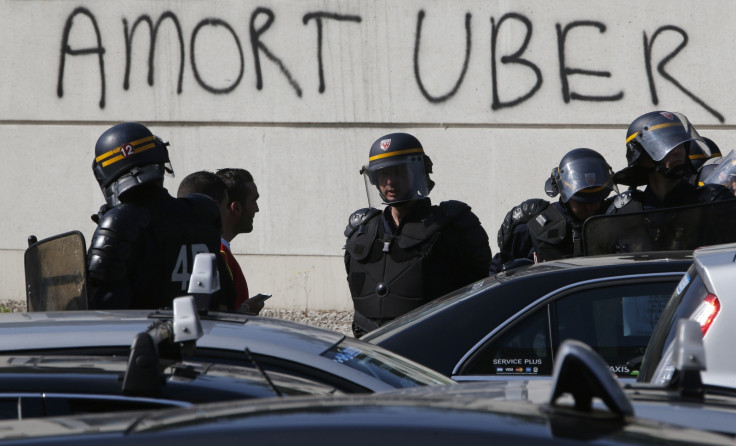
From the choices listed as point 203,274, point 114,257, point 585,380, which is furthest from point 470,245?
point 585,380

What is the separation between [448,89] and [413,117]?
369 mm

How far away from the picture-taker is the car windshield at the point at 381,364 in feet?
8.66

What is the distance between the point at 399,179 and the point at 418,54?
143 inches

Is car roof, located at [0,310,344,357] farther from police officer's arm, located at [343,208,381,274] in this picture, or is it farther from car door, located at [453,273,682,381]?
police officer's arm, located at [343,208,381,274]

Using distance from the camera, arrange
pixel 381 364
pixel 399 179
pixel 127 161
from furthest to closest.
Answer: pixel 399 179 → pixel 127 161 → pixel 381 364

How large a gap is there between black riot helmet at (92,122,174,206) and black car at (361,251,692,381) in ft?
3.78

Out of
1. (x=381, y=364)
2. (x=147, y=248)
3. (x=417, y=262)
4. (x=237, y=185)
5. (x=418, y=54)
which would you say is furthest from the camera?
(x=418, y=54)

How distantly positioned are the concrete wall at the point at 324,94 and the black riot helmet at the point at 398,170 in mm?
3248

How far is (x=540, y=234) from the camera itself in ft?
16.6

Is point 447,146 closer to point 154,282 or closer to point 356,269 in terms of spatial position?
point 356,269

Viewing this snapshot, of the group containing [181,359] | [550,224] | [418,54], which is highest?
[418,54]

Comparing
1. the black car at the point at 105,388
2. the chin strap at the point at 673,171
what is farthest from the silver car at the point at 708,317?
the chin strap at the point at 673,171

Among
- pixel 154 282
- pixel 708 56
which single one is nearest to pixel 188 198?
pixel 154 282

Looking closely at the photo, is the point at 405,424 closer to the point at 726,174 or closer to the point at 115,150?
the point at 115,150
